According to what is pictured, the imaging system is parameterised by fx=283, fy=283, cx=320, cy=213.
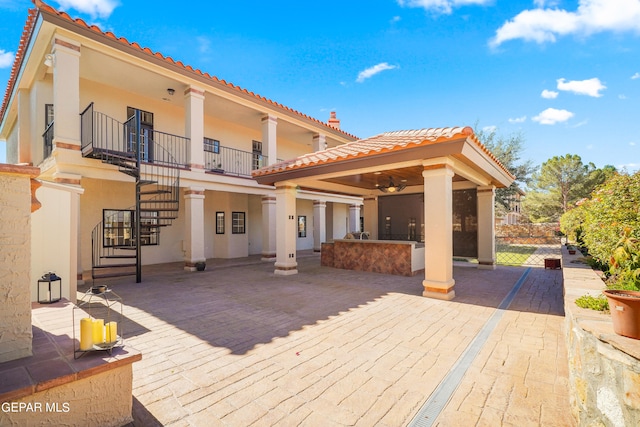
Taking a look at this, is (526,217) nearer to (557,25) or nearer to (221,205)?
(557,25)

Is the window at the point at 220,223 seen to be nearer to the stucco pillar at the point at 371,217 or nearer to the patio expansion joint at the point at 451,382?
the stucco pillar at the point at 371,217

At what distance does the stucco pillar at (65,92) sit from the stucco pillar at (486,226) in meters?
12.6

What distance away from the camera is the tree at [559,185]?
85.0 feet

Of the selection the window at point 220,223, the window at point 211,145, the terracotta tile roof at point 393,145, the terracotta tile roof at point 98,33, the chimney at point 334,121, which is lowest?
the window at point 220,223

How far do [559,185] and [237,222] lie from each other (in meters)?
30.7

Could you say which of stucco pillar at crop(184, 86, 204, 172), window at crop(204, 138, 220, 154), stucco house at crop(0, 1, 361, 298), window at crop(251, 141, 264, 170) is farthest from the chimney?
stucco pillar at crop(184, 86, 204, 172)

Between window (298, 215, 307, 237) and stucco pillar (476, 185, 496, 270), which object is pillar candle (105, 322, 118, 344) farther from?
window (298, 215, 307, 237)

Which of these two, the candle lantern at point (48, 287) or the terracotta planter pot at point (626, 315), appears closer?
the terracotta planter pot at point (626, 315)

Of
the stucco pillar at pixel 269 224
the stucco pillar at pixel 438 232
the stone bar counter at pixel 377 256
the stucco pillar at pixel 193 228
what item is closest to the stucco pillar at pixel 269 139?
the stucco pillar at pixel 269 224

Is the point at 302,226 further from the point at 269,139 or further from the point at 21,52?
the point at 21,52

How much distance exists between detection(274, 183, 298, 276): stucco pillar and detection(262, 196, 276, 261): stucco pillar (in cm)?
281

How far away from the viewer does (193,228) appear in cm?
985

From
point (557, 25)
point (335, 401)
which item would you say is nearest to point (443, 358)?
point (335, 401)

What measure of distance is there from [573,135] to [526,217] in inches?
720
